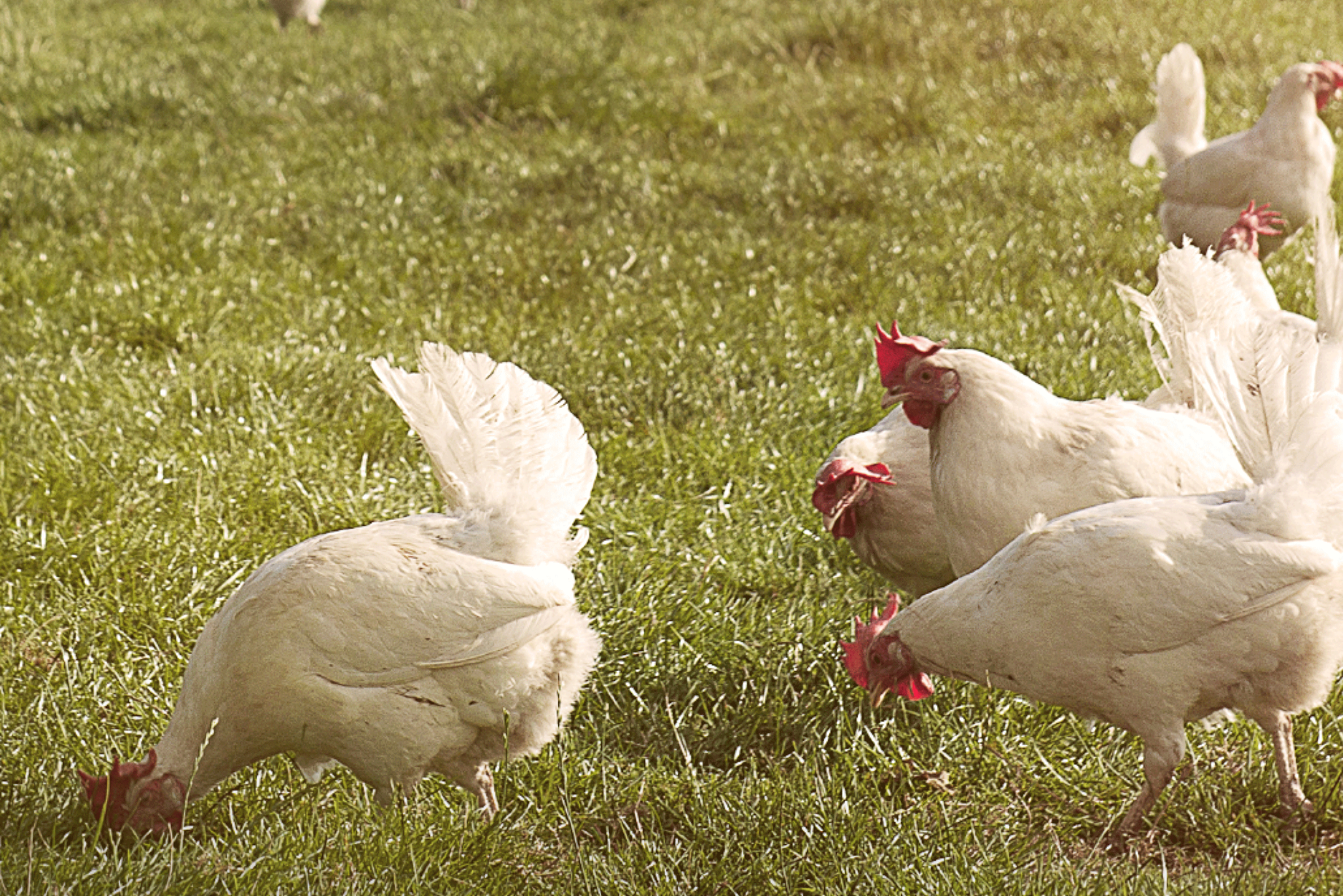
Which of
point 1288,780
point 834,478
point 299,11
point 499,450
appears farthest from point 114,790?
point 299,11

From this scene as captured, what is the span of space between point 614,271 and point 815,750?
329 centimetres

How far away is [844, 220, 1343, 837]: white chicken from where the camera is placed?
251 cm

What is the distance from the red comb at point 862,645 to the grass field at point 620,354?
0.78 ft

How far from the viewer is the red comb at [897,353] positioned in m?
3.05

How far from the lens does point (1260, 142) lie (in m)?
5.63

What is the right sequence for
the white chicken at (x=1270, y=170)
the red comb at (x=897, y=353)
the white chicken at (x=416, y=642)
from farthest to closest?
1. the white chicken at (x=1270, y=170)
2. the red comb at (x=897, y=353)
3. the white chicken at (x=416, y=642)

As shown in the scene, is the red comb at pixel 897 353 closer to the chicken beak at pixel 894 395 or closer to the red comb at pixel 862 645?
the chicken beak at pixel 894 395

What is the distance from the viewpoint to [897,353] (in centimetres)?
306

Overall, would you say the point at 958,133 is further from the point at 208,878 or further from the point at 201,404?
the point at 208,878

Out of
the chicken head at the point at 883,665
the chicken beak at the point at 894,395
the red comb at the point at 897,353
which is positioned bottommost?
the chicken head at the point at 883,665

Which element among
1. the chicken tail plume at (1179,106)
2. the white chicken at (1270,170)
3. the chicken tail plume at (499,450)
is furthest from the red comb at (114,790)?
the chicken tail plume at (1179,106)

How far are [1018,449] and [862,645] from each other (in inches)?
23.2

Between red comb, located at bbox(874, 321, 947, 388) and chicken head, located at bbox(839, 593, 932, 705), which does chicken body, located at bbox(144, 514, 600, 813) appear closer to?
chicken head, located at bbox(839, 593, 932, 705)

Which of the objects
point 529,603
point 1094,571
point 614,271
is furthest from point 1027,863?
point 614,271
